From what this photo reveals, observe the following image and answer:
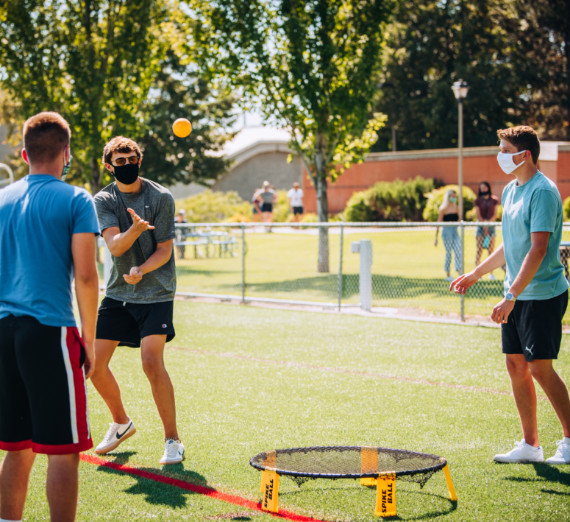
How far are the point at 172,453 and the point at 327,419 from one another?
159 cm

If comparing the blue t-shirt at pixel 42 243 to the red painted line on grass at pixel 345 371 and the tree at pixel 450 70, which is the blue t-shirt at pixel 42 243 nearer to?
the red painted line on grass at pixel 345 371

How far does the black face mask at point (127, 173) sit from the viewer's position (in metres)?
5.13

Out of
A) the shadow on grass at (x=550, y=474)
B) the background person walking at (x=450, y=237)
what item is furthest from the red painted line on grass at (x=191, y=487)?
the background person walking at (x=450, y=237)

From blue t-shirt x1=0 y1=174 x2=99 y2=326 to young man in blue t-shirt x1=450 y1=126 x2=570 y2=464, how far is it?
2.74 metres

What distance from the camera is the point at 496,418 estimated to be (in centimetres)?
634

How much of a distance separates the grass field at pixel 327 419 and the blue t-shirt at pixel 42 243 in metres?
1.49

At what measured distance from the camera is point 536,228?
4.81 meters

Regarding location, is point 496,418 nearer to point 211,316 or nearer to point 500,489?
point 500,489

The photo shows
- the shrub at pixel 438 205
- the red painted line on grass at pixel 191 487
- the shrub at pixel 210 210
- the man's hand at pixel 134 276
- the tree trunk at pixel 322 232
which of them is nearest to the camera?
the red painted line on grass at pixel 191 487

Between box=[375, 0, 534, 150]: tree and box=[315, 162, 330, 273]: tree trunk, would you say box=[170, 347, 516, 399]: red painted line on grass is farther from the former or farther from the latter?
box=[375, 0, 534, 150]: tree

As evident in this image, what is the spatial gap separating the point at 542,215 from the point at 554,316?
2.25 ft

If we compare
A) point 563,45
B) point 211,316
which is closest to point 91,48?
point 211,316

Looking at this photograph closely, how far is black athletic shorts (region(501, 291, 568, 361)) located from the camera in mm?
4910

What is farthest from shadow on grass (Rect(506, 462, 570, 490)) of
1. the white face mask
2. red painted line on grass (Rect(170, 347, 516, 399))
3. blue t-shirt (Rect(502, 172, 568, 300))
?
red painted line on grass (Rect(170, 347, 516, 399))
